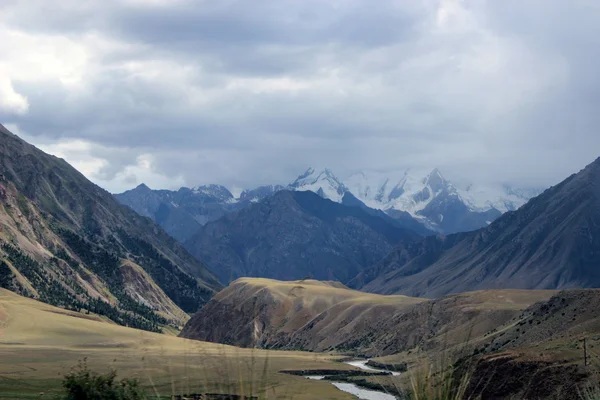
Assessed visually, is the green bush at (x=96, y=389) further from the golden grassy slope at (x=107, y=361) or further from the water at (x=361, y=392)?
the water at (x=361, y=392)

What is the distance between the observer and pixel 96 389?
1130 inches

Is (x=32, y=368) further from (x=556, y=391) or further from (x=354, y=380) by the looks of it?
(x=556, y=391)

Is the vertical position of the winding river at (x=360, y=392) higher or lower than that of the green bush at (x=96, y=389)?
lower

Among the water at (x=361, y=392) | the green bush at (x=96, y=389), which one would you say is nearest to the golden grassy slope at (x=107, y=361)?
the water at (x=361, y=392)

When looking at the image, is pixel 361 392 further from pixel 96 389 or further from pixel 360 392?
pixel 96 389

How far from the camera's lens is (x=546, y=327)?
104438 millimetres

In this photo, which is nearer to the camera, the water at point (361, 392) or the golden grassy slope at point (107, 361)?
the golden grassy slope at point (107, 361)

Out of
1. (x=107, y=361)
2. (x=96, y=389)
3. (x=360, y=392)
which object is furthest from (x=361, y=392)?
(x=96, y=389)

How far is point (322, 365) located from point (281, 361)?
38.5 ft

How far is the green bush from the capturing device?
28422 mm

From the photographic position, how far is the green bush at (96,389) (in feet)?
93.2

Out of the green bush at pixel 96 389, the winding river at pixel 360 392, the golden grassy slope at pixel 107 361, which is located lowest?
the winding river at pixel 360 392

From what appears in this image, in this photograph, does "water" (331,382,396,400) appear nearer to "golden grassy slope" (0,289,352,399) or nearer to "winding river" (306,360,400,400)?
"winding river" (306,360,400,400)

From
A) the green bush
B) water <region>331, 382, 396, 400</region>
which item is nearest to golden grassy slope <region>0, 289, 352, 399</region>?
water <region>331, 382, 396, 400</region>
